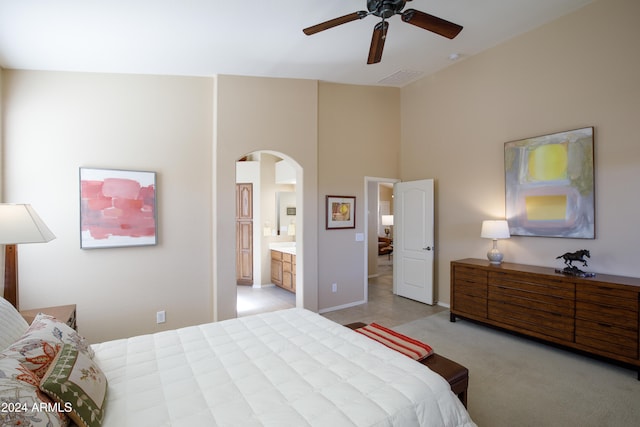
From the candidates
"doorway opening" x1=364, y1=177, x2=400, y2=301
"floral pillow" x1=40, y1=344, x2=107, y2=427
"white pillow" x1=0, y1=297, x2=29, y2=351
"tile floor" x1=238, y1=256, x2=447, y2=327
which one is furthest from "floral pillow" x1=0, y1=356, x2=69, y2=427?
"doorway opening" x1=364, y1=177, x2=400, y2=301

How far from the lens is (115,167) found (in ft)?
11.1

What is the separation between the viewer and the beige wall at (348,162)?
4.55 meters

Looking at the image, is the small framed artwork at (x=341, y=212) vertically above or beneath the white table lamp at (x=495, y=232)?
above

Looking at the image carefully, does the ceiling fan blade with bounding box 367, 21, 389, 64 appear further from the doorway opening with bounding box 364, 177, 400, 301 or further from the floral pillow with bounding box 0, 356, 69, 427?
the floral pillow with bounding box 0, 356, 69, 427

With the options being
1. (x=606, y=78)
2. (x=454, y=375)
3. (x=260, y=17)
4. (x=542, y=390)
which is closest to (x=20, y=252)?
(x=260, y=17)

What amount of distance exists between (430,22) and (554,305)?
9.72 ft

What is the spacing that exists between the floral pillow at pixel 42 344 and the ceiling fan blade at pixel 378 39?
9.26 ft

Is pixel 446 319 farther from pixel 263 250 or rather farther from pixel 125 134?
pixel 125 134

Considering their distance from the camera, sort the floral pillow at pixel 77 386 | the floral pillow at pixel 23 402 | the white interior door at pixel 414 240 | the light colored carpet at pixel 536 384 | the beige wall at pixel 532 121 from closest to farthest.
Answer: the floral pillow at pixel 23 402
the floral pillow at pixel 77 386
the light colored carpet at pixel 536 384
the beige wall at pixel 532 121
the white interior door at pixel 414 240

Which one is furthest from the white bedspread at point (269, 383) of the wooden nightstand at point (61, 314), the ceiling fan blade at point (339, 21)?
the ceiling fan blade at point (339, 21)

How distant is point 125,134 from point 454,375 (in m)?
3.85

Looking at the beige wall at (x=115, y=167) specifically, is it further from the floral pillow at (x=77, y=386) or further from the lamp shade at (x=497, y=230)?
the lamp shade at (x=497, y=230)

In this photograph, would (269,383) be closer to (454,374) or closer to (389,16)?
(454,374)

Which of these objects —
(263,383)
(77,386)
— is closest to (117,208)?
(77,386)
